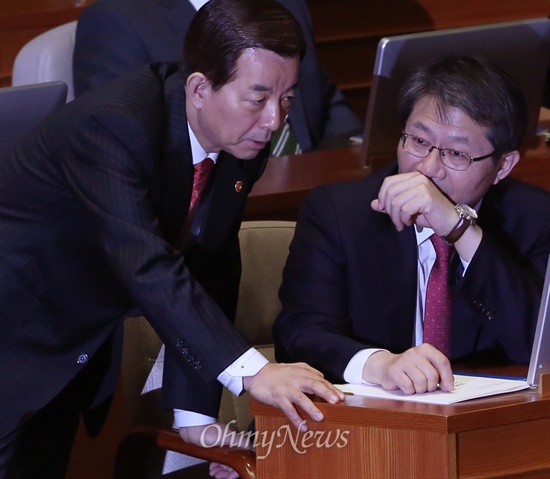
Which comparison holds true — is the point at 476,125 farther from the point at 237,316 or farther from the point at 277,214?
the point at 277,214

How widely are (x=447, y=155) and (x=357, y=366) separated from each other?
451mm

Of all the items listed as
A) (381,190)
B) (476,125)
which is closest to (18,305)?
(381,190)

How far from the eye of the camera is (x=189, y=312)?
1.68 meters

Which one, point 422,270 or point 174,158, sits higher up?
point 174,158

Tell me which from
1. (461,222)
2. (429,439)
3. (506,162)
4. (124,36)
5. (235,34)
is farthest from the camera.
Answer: (124,36)

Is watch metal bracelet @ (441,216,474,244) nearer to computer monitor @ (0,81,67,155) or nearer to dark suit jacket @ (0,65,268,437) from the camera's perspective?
dark suit jacket @ (0,65,268,437)

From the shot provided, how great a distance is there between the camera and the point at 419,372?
5.05ft

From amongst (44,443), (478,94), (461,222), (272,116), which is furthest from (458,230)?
(44,443)

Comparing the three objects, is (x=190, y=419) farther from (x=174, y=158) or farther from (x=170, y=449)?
(x=174, y=158)

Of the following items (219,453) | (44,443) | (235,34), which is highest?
(235,34)

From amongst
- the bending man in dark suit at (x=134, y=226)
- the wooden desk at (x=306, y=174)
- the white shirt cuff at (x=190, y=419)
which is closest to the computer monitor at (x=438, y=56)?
the wooden desk at (x=306, y=174)

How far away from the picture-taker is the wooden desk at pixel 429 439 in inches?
51.9

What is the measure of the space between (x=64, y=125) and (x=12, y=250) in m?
0.24

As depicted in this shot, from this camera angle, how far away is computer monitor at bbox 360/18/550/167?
2.63 m
